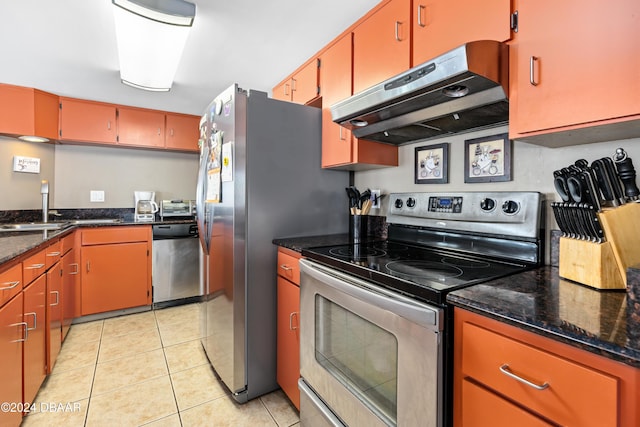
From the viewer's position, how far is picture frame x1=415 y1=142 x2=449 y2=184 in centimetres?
161

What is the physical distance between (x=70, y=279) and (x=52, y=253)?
898 millimetres

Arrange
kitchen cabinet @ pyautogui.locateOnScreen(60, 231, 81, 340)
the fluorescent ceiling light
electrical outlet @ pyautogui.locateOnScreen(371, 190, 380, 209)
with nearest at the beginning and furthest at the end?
the fluorescent ceiling light, electrical outlet @ pyautogui.locateOnScreen(371, 190, 380, 209), kitchen cabinet @ pyautogui.locateOnScreen(60, 231, 81, 340)

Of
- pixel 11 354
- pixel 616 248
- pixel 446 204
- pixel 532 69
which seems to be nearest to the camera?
pixel 616 248

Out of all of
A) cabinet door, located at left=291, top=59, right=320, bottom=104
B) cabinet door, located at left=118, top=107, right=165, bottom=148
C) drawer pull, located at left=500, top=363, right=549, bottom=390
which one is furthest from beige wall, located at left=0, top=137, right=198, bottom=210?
drawer pull, located at left=500, top=363, right=549, bottom=390

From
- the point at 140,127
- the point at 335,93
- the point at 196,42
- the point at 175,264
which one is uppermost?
the point at 196,42

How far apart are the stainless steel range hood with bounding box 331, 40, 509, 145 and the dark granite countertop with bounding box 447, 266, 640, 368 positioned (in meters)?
0.67

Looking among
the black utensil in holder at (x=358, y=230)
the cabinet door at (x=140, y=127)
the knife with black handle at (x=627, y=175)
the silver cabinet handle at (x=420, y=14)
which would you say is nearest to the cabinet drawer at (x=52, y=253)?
the cabinet door at (x=140, y=127)

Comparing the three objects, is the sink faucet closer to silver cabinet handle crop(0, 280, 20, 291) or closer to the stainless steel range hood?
silver cabinet handle crop(0, 280, 20, 291)

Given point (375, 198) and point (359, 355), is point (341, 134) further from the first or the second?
point (359, 355)

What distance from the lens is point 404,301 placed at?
92 cm

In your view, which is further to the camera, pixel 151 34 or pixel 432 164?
pixel 151 34

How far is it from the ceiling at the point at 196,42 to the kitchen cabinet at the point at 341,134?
5.9 inches

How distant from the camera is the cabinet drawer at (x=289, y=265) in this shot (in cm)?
159

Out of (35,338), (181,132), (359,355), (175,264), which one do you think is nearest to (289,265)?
(359,355)
